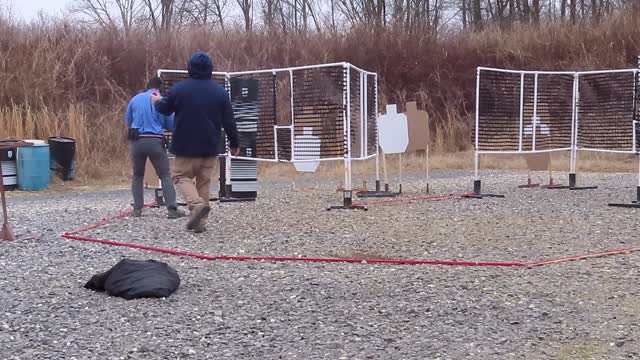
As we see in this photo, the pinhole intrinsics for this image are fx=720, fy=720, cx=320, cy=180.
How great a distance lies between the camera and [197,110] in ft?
24.9

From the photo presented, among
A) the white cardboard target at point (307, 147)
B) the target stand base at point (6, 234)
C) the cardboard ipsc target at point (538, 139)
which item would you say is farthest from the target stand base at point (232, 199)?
the cardboard ipsc target at point (538, 139)

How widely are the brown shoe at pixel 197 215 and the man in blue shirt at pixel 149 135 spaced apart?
49.6 inches

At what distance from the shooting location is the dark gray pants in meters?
8.63

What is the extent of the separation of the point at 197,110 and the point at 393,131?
14.2 ft

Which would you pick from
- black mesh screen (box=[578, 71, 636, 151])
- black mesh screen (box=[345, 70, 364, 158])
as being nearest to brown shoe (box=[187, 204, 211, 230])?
Answer: black mesh screen (box=[345, 70, 364, 158])

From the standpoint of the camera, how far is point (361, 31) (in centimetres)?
2373

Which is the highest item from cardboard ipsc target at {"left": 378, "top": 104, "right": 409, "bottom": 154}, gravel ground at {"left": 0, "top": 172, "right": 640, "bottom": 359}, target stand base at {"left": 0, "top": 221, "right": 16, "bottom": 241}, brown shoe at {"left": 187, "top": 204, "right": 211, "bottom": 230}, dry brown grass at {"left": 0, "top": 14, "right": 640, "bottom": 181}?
dry brown grass at {"left": 0, "top": 14, "right": 640, "bottom": 181}

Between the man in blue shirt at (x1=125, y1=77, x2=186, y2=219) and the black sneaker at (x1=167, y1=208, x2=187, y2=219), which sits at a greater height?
the man in blue shirt at (x1=125, y1=77, x2=186, y2=219)

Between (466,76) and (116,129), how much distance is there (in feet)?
36.6

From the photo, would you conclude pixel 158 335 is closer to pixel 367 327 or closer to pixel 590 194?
pixel 367 327

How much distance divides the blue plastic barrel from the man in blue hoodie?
24.3 ft

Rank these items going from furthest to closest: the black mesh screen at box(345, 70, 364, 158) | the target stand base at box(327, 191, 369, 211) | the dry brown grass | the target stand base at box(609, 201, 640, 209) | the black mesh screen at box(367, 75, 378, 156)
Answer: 1. the dry brown grass
2. the black mesh screen at box(367, 75, 378, 156)
3. the black mesh screen at box(345, 70, 364, 158)
4. the target stand base at box(609, 201, 640, 209)
5. the target stand base at box(327, 191, 369, 211)

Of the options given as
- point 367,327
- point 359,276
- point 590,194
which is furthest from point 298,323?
point 590,194

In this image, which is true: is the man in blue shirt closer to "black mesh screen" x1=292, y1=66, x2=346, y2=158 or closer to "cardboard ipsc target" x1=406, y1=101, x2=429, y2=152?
"black mesh screen" x1=292, y1=66, x2=346, y2=158
